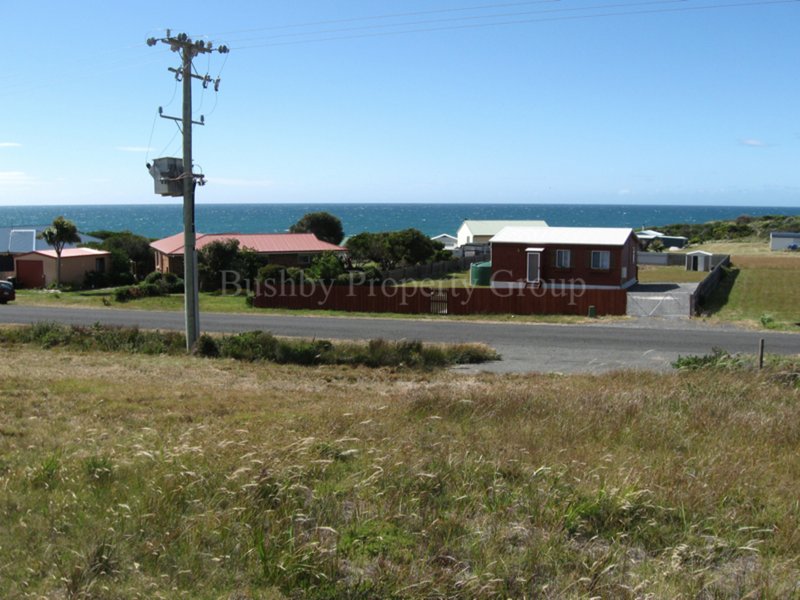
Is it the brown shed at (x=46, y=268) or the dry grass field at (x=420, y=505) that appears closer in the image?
the dry grass field at (x=420, y=505)

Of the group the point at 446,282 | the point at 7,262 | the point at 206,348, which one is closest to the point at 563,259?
the point at 446,282

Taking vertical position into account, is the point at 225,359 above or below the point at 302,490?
below

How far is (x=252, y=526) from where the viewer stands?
5586 mm

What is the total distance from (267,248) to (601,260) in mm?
23326

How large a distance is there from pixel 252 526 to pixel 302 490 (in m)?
0.72

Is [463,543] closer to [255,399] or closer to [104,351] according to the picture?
[255,399]

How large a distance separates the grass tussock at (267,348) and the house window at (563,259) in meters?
20.8

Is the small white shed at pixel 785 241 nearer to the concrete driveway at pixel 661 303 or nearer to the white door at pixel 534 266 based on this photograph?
the concrete driveway at pixel 661 303

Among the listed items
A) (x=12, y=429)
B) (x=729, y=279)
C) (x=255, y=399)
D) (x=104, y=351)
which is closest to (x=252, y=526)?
(x=12, y=429)

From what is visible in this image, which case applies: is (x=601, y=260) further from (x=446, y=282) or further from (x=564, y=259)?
(x=446, y=282)

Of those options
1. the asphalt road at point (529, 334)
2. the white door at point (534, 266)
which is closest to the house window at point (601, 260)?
the white door at point (534, 266)

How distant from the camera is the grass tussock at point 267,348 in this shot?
69.4 ft

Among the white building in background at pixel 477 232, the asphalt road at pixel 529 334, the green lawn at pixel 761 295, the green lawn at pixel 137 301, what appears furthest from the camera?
the white building in background at pixel 477 232

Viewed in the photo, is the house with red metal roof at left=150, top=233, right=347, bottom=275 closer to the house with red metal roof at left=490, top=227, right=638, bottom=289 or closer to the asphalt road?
the asphalt road
